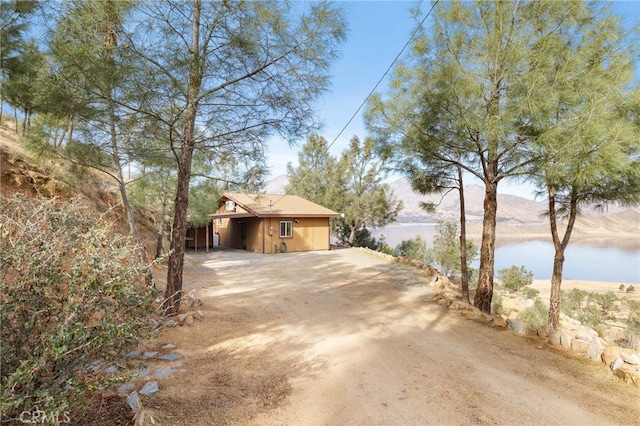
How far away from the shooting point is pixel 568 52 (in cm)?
555

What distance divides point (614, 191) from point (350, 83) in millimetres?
6066

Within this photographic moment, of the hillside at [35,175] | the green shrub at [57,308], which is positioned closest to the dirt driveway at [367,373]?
the green shrub at [57,308]

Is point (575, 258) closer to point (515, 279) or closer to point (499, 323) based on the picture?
point (515, 279)

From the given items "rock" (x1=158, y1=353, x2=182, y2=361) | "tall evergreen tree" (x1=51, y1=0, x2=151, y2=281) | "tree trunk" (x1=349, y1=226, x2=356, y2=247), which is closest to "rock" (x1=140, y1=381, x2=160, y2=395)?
"rock" (x1=158, y1=353, x2=182, y2=361)

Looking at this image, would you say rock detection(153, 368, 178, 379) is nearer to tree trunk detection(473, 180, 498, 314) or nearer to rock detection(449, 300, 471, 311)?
rock detection(449, 300, 471, 311)

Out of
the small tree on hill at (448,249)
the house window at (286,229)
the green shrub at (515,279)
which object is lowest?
the green shrub at (515,279)

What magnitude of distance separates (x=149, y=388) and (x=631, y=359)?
5.64 m

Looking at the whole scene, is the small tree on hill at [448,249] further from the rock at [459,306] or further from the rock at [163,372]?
the rock at [163,372]

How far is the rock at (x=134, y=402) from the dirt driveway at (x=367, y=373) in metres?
0.16

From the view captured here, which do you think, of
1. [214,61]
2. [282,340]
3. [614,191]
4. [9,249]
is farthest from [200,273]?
[614,191]

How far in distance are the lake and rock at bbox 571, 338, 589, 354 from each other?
19.0 m

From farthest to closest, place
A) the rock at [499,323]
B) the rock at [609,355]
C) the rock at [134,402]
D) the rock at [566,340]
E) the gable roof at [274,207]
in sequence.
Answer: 1. the gable roof at [274,207]
2. the rock at [499,323]
3. the rock at [566,340]
4. the rock at [609,355]
5. the rock at [134,402]

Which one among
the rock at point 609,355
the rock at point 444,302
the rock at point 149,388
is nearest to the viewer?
the rock at point 149,388

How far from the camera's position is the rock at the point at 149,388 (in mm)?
3125
